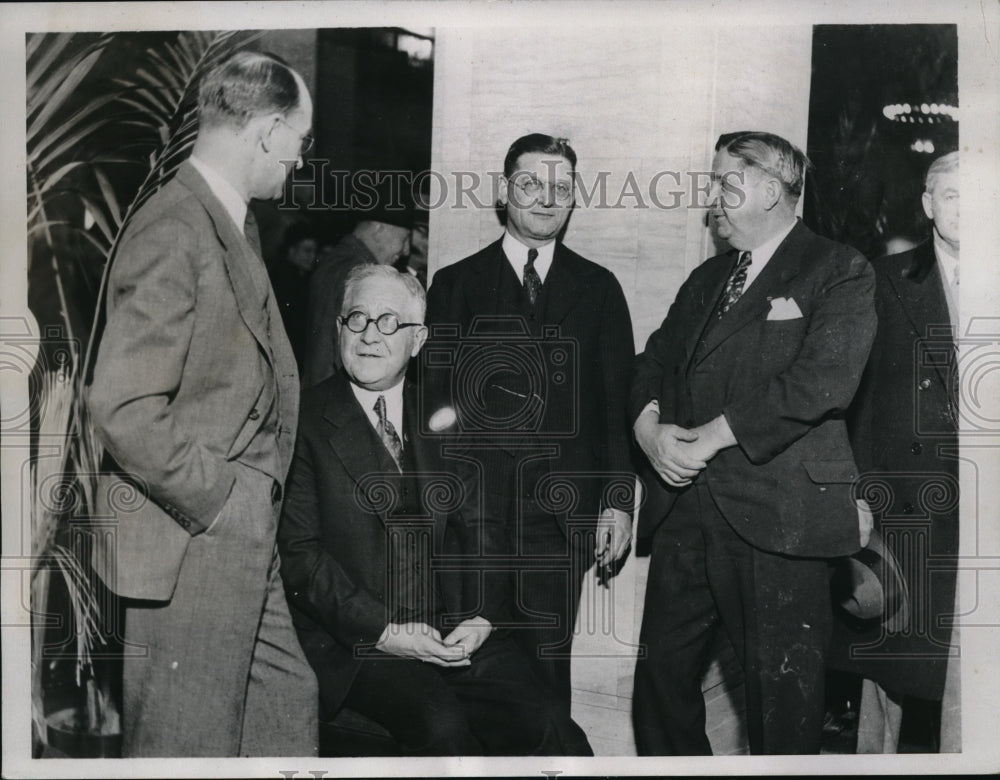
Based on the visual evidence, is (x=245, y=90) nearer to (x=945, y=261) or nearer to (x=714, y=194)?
(x=714, y=194)

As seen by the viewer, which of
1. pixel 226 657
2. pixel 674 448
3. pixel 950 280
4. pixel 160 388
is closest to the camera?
pixel 160 388

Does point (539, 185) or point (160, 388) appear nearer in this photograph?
point (160, 388)

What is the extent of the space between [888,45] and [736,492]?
1532 mm

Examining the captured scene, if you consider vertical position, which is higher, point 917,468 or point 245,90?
point 245,90

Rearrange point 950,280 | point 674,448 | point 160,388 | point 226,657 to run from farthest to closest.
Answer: point 950,280, point 674,448, point 226,657, point 160,388

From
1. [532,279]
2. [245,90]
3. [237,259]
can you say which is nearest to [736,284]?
[532,279]

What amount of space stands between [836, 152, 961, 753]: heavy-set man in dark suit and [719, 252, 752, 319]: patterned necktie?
1.39 feet

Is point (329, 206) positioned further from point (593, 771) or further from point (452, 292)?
point (593, 771)

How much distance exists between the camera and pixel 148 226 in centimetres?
325

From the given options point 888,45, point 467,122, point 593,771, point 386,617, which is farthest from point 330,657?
point 888,45

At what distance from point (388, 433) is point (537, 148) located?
103 cm

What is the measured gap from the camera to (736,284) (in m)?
3.35

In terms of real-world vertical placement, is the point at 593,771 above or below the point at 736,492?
below

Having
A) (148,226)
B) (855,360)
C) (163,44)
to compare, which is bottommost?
(855,360)
